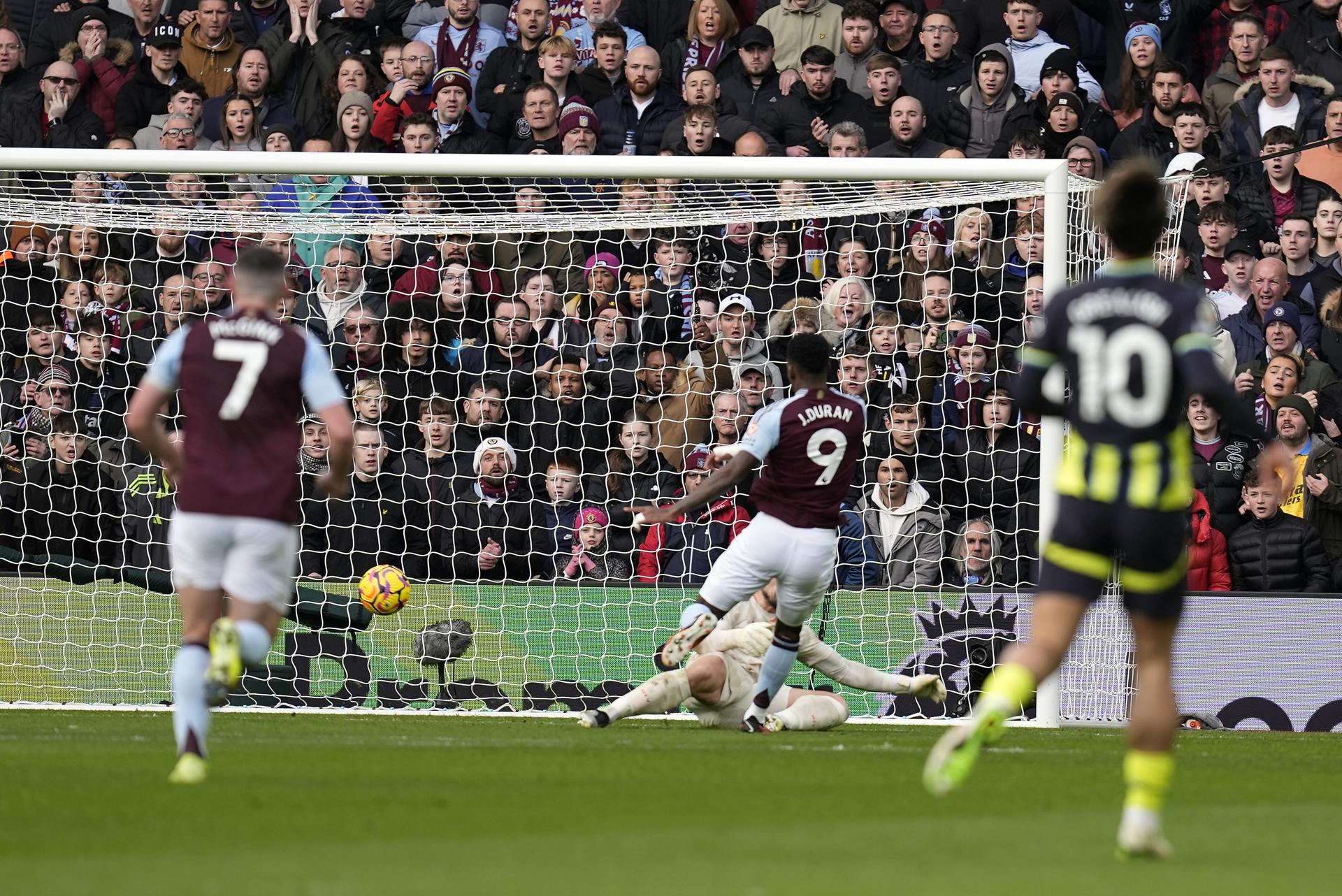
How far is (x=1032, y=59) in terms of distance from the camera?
17.2 metres

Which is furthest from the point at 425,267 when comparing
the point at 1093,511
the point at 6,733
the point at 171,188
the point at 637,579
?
the point at 1093,511

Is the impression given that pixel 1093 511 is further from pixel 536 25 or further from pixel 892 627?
pixel 536 25

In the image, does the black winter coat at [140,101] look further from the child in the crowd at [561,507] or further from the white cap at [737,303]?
the white cap at [737,303]

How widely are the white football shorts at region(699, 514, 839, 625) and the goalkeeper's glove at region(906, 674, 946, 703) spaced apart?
38.0 inches

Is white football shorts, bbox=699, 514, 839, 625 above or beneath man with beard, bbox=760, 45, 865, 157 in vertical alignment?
beneath

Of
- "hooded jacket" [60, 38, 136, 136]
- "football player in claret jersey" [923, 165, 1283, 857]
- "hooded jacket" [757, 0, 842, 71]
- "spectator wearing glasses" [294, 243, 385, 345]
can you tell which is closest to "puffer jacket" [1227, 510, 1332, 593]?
"hooded jacket" [757, 0, 842, 71]

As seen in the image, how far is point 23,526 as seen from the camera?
15.2 m

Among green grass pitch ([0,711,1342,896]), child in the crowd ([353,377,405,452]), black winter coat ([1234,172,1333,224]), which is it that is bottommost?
green grass pitch ([0,711,1342,896])

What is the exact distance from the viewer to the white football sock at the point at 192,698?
7.89 meters

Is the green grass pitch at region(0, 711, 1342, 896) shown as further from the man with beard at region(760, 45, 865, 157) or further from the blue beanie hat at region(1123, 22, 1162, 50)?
the blue beanie hat at region(1123, 22, 1162, 50)

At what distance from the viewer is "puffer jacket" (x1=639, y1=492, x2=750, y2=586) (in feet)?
48.2

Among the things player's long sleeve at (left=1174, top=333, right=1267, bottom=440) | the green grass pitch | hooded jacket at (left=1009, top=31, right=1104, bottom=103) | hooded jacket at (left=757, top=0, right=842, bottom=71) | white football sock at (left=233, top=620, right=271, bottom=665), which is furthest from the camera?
hooded jacket at (left=757, top=0, right=842, bottom=71)

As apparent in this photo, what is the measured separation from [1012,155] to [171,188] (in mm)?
6887

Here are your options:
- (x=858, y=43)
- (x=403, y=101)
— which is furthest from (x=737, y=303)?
(x=403, y=101)
